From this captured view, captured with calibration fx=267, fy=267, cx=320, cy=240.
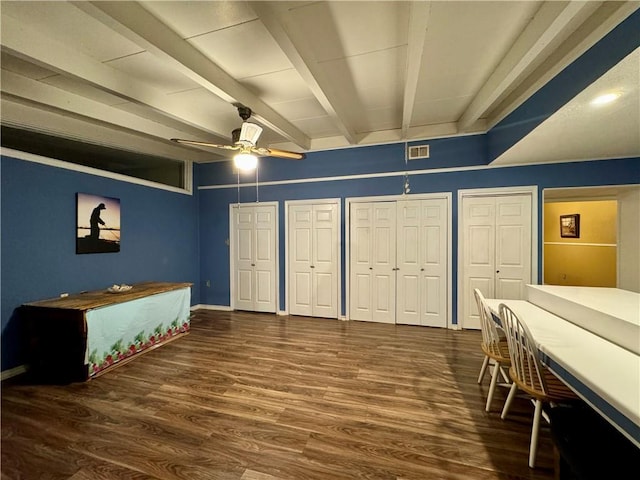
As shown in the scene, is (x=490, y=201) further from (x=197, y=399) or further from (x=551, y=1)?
(x=197, y=399)

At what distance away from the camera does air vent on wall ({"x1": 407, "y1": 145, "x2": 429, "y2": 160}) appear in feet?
14.0

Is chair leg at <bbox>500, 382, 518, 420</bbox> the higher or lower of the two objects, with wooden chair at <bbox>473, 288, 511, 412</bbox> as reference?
lower

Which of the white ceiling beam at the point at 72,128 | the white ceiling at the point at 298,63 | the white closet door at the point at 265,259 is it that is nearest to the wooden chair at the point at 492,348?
the white ceiling at the point at 298,63

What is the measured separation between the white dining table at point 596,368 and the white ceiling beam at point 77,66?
409 centimetres

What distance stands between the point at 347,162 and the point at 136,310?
375 centimetres

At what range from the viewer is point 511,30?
2057 millimetres

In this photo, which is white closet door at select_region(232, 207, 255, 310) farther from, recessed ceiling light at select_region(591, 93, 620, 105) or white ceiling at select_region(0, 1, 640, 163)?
recessed ceiling light at select_region(591, 93, 620, 105)

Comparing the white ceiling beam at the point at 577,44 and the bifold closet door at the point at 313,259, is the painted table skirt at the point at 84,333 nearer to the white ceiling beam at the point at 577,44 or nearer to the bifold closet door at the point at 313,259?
the bifold closet door at the point at 313,259

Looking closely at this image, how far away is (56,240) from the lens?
316 centimetres

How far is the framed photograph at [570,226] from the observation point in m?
5.75

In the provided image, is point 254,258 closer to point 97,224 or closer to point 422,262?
point 97,224

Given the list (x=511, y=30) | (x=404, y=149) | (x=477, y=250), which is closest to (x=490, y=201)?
(x=477, y=250)

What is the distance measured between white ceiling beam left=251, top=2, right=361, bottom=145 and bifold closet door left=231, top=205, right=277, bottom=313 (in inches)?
102

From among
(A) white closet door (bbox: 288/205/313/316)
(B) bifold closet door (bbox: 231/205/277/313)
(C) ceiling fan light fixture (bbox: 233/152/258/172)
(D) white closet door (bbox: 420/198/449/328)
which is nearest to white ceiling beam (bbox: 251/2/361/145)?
(C) ceiling fan light fixture (bbox: 233/152/258/172)
